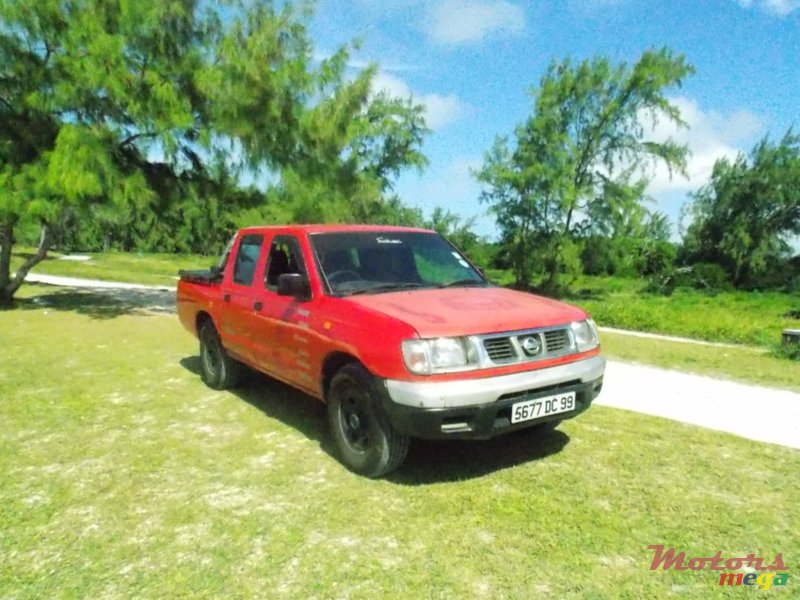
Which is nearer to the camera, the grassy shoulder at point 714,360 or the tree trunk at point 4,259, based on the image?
the grassy shoulder at point 714,360

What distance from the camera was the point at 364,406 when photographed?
4109mm

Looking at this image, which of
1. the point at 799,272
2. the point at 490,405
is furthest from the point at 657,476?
the point at 799,272

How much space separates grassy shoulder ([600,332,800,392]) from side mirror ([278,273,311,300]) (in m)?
5.74

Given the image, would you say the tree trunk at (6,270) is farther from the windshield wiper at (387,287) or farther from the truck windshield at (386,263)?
the windshield wiper at (387,287)

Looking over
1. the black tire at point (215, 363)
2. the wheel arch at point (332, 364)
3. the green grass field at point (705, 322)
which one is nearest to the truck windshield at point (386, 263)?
the wheel arch at point (332, 364)

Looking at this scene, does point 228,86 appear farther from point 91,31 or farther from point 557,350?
point 557,350

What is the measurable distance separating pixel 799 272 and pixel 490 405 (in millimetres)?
42962

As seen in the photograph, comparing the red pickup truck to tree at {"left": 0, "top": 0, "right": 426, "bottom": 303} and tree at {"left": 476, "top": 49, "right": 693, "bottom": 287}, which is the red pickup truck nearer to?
tree at {"left": 0, "top": 0, "right": 426, "bottom": 303}

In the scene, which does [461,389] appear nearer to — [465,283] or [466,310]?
[466,310]

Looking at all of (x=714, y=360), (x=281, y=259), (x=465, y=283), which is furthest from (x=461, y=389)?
(x=714, y=360)

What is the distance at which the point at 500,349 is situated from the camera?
387cm

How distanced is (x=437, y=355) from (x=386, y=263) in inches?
58.9

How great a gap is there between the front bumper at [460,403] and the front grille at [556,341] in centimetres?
19

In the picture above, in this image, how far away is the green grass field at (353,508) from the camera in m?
2.96
